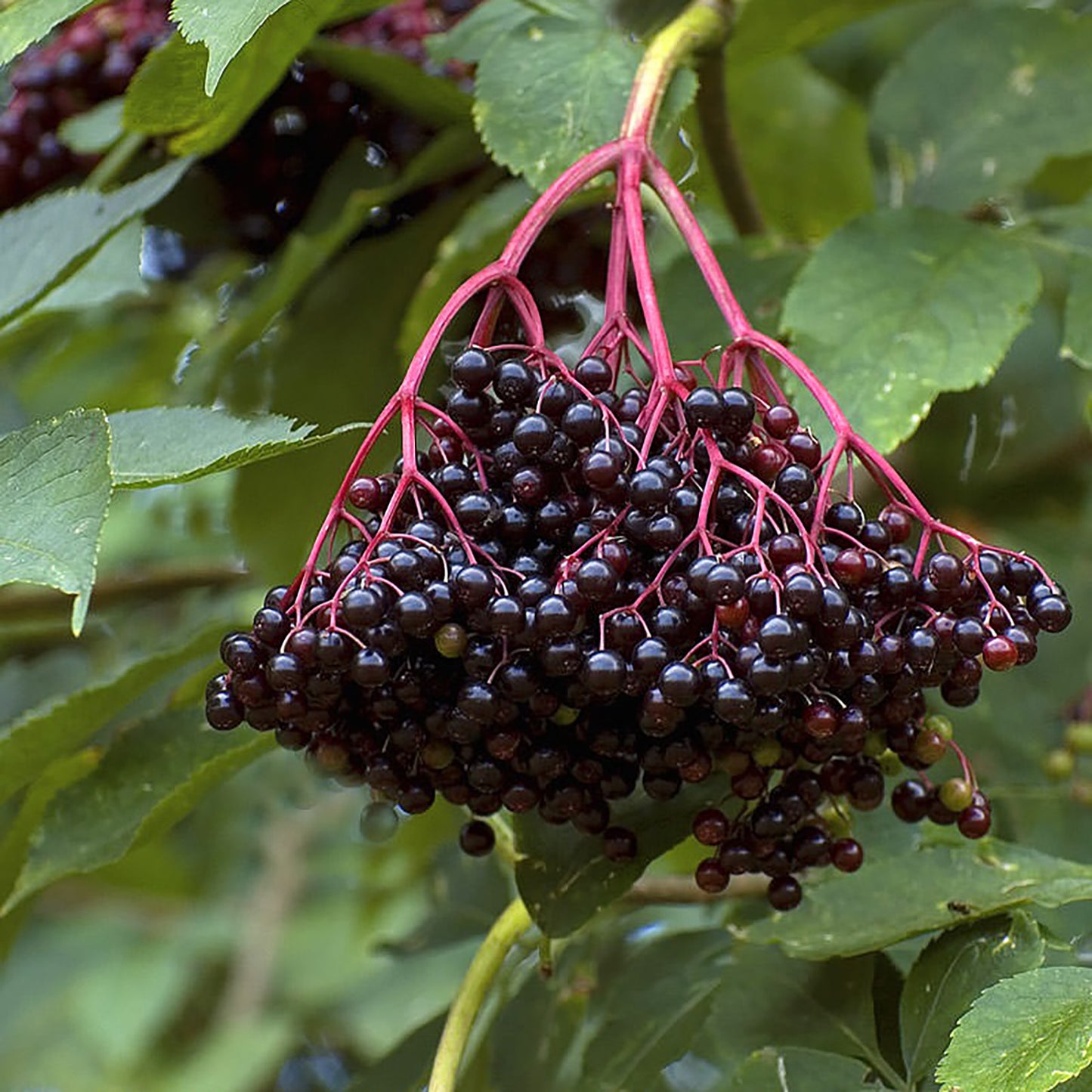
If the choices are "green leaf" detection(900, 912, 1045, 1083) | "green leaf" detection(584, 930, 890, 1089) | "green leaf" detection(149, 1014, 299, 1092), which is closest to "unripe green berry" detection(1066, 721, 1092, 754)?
"green leaf" detection(584, 930, 890, 1089)

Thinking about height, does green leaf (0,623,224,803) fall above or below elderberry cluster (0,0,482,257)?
below

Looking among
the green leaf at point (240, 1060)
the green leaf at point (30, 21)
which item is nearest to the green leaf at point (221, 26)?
the green leaf at point (30, 21)

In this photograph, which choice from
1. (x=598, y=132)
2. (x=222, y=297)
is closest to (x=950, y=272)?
(x=598, y=132)

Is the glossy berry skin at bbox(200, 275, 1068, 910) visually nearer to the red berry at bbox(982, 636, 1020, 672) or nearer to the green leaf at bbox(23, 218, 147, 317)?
the red berry at bbox(982, 636, 1020, 672)

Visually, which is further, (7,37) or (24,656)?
(24,656)

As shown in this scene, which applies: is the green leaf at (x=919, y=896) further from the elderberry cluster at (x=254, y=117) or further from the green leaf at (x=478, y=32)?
the elderberry cluster at (x=254, y=117)

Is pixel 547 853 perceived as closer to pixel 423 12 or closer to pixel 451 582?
pixel 451 582
